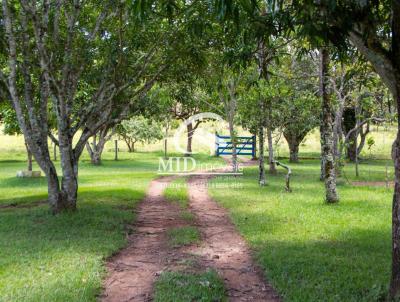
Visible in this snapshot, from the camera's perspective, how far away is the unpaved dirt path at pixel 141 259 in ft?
23.2

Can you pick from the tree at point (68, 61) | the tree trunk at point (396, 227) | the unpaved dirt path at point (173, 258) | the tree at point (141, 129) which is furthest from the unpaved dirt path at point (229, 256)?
the tree at point (141, 129)

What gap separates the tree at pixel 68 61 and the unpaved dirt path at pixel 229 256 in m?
4.52

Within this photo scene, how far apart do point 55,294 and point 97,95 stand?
8789mm

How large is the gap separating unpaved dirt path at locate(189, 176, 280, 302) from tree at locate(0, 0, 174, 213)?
4.52m

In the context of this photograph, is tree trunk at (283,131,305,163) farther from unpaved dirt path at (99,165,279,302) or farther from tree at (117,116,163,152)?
unpaved dirt path at (99,165,279,302)

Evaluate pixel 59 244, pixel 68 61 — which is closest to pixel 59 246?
pixel 59 244

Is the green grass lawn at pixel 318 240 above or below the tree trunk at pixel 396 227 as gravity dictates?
below

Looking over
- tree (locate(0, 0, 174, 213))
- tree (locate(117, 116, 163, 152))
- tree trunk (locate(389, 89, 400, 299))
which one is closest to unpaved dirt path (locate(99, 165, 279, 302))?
tree trunk (locate(389, 89, 400, 299))

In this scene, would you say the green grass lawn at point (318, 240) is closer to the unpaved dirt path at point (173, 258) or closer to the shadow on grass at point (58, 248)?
the unpaved dirt path at point (173, 258)

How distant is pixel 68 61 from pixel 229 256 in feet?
24.2

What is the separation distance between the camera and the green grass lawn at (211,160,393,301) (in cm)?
705

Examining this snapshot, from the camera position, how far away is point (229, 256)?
933cm

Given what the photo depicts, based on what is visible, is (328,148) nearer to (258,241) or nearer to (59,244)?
(258,241)

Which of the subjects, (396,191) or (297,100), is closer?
(396,191)
